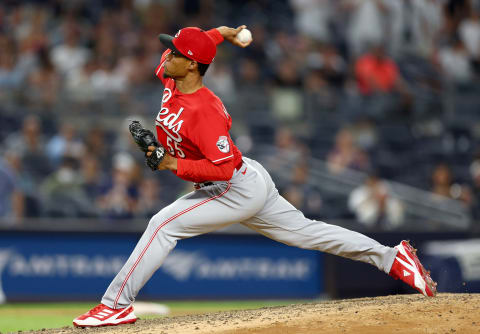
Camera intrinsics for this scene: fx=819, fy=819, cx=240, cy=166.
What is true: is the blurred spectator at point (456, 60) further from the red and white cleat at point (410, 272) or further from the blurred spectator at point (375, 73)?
the red and white cleat at point (410, 272)

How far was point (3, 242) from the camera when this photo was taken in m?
10.1

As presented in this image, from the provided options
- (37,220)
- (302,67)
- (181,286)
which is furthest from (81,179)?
(302,67)

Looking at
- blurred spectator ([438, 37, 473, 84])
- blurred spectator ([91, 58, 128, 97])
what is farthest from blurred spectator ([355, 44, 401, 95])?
blurred spectator ([91, 58, 128, 97])

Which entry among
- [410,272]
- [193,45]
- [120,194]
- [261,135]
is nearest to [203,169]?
[193,45]

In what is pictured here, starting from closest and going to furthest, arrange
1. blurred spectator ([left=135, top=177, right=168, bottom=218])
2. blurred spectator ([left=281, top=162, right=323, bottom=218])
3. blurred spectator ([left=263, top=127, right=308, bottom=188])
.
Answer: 1. blurred spectator ([left=135, top=177, right=168, bottom=218])
2. blurred spectator ([left=281, top=162, right=323, bottom=218])
3. blurred spectator ([left=263, top=127, right=308, bottom=188])

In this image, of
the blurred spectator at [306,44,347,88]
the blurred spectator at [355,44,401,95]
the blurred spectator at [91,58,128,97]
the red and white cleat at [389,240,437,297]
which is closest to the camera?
the red and white cleat at [389,240,437,297]

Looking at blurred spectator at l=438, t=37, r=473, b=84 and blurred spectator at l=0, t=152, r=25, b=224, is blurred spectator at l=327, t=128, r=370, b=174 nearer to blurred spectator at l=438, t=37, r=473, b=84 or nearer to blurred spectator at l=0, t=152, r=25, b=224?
blurred spectator at l=438, t=37, r=473, b=84

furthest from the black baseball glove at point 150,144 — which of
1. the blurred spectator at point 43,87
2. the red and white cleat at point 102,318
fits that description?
the blurred spectator at point 43,87

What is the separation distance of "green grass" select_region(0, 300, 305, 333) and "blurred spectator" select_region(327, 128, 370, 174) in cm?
229

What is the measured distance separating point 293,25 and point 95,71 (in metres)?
3.82

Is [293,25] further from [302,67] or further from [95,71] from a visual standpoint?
[95,71]

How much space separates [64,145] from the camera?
11.2 m

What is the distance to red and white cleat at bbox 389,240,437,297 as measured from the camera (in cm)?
598

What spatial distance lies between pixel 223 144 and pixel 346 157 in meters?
6.87
